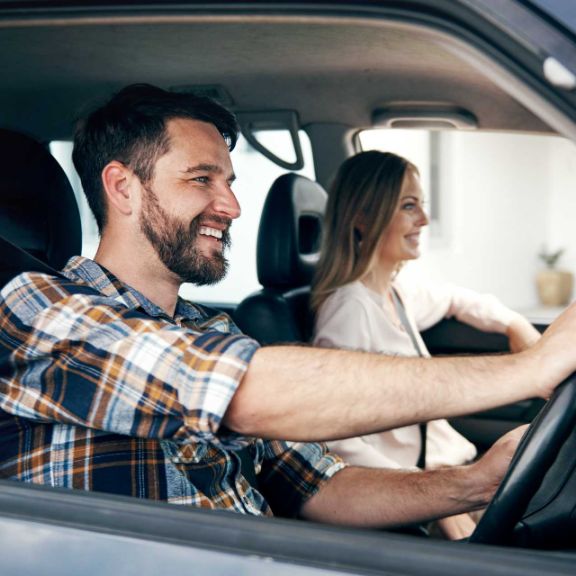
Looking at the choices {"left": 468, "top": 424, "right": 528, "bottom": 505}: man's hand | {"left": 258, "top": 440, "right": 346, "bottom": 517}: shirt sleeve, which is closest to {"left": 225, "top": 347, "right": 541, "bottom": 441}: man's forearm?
{"left": 468, "top": 424, "right": 528, "bottom": 505}: man's hand

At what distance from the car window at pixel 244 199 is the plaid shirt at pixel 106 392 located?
1.51 ft

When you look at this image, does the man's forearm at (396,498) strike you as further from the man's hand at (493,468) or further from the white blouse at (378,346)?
the white blouse at (378,346)

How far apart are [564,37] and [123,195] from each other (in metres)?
0.93

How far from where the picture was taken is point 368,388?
1.15 meters

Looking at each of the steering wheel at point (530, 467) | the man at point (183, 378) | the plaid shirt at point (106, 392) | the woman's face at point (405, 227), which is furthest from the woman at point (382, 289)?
the steering wheel at point (530, 467)

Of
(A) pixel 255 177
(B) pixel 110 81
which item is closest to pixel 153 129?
(B) pixel 110 81

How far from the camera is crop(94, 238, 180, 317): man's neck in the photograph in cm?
161

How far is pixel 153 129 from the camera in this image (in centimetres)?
166

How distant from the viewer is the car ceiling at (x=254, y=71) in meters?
1.84

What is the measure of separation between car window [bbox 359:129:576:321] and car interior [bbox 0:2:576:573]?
21.0 feet

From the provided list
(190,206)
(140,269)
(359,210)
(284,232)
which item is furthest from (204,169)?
(359,210)

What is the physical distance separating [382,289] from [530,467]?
1717 millimetres

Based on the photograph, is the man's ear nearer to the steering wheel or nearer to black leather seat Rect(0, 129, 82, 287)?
black leather seat Rect(0, 129, 82, 287)

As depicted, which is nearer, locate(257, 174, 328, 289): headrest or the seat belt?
the seat belt
